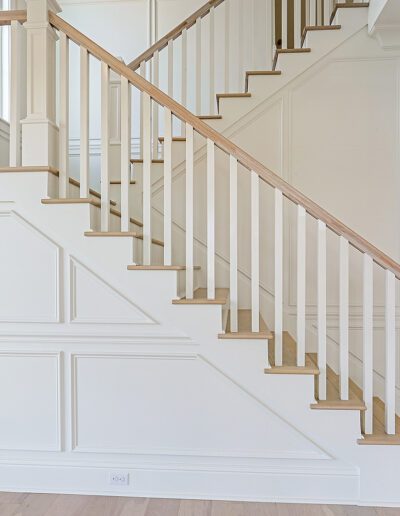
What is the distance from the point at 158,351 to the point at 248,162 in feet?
3.37

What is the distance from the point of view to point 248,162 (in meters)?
2.03

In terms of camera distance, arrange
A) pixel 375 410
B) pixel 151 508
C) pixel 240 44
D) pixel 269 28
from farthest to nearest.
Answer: pixel 269 28 → pixel 240 44 → pixel 375 410 → pixel 151 508

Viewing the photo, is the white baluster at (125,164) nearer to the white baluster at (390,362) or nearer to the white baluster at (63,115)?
the white baluster at (63,115)

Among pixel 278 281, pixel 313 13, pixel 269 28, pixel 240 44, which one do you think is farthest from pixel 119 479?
pixel 269 28

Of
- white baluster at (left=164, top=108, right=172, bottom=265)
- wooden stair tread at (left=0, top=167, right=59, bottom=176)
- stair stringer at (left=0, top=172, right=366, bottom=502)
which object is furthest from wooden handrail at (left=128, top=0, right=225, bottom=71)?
stair stringer at (left=0, top=172, right=366, bottom=502)

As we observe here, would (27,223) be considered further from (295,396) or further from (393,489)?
(393,489)

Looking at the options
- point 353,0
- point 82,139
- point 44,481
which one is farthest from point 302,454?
point 353,0

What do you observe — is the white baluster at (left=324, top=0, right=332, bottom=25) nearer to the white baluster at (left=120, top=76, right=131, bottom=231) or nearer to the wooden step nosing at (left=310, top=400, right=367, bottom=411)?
the white baluster at (left=120, top=76, right=131, bottom=231)

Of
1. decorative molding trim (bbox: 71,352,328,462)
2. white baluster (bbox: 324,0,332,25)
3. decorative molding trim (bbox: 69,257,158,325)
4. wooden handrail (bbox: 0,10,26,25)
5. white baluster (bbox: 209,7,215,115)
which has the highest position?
white baluster (bbox: 324,0,332,25)

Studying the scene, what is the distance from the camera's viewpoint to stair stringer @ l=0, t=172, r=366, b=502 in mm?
2037

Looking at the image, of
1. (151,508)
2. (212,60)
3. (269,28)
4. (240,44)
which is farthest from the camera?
(269,28)

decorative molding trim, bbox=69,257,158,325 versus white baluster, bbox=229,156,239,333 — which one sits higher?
white baluster, bbox=229,156,239,333

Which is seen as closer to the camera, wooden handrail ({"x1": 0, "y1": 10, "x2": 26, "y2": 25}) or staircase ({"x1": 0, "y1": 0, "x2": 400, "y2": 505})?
staircase ({"x1": 0, "y1": 0, "x2": 400, "y2": 505})

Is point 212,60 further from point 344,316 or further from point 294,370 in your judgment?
point 294,370
